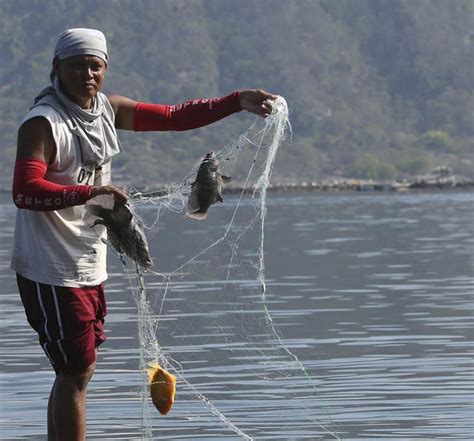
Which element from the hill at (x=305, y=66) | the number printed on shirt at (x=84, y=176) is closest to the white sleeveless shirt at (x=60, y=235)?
the number printed on shirt at (x=84, y=176)

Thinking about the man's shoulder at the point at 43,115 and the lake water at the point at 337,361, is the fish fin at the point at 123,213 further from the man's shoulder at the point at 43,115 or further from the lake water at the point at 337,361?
the lake water at the point at 337,361

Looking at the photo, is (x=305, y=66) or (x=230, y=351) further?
(x=305, y=66)

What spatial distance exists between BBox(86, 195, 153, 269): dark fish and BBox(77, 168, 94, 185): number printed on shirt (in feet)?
0.48

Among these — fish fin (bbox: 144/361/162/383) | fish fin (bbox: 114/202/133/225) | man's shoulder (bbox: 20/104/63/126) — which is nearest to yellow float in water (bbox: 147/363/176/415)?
fish fin (bbox: 144/361/162/383)

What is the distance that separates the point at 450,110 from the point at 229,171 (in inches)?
6245

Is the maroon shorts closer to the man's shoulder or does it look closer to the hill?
the man's shoulder

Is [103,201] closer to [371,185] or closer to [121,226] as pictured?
[121,226]

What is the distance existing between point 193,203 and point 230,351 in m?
6.04

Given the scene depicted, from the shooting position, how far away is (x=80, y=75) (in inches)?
260

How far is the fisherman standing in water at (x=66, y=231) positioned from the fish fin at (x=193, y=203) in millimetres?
609

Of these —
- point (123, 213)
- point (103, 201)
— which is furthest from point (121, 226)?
point (103, 201)

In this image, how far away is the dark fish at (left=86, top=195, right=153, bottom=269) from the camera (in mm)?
6547

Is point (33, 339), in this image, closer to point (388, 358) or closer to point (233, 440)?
point (388, 358)

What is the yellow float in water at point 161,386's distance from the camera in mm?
7070
